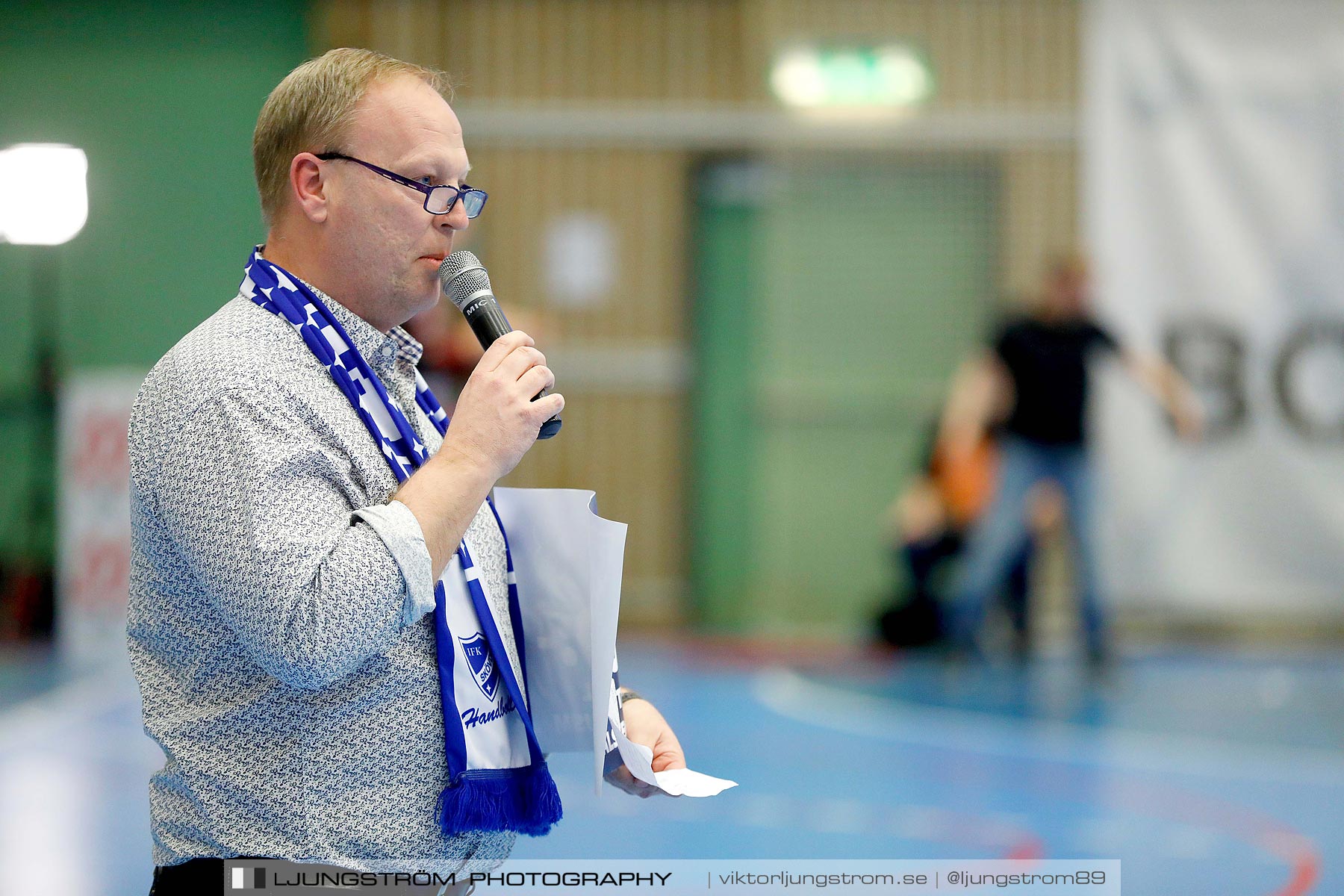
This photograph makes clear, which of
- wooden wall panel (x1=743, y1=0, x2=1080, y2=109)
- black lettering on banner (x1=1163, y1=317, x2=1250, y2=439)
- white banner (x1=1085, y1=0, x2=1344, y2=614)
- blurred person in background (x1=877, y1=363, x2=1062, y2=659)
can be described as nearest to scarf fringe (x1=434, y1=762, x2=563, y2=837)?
blurred person in background (x1=877, y1=363, x2=1062, y2=659)

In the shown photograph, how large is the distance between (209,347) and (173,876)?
0.53m

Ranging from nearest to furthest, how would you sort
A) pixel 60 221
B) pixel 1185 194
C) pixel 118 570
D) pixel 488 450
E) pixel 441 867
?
1. pixel 488 450
2. pixel 441 867
3. pixel 60 221
4. pixel 118 570
5. pixel 1185 194

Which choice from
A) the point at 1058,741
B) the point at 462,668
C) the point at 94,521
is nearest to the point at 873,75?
the point at 1058,741

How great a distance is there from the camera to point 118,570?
6.63 meters

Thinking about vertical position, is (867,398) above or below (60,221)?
below

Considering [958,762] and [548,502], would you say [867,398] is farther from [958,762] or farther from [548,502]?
[548,502]

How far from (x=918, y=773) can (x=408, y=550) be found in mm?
3795

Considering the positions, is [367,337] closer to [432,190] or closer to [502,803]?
[432,190]

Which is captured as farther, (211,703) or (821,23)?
(821,23)

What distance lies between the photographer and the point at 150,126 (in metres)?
8.57

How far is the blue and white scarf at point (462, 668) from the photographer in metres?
1.29

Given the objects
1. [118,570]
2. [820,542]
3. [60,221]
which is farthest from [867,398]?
[60,221]

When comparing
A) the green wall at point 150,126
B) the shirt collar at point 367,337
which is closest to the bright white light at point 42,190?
the shirt collar at point 367,337

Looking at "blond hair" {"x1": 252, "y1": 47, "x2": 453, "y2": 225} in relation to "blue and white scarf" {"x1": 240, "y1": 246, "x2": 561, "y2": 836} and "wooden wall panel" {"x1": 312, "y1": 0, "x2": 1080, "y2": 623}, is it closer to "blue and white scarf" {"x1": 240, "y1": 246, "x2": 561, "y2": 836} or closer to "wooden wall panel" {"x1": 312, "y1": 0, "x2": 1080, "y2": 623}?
"blue and white scarf" {"x1": 240, "y1": 246, "x2": 561, "y2": 836}
